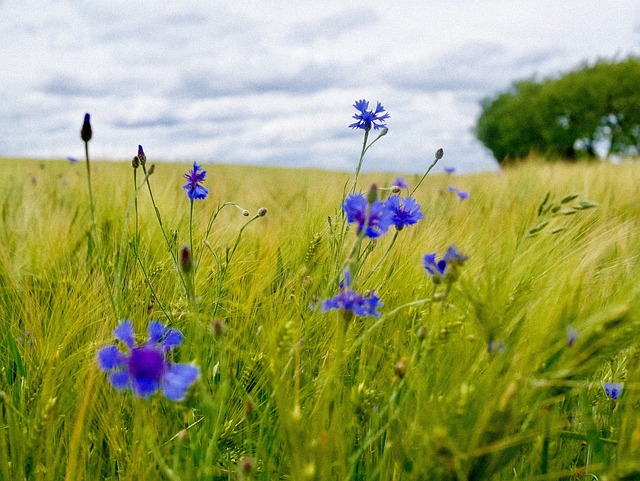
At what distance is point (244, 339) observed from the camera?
1003 millimetres

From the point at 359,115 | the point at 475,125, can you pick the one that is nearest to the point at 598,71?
the point at 475,125

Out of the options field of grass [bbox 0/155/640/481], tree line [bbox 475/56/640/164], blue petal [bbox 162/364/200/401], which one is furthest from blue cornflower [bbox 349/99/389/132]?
tree line [bbox 475/56/640/164]

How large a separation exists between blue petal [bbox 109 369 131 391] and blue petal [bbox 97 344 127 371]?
0.01 metres

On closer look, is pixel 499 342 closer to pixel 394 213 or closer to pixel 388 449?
pixel 388 449

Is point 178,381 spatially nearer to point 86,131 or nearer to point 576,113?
point 86,131

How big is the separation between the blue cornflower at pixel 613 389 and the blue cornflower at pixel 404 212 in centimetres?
42

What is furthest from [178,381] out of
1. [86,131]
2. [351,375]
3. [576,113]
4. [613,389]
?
[576,113]

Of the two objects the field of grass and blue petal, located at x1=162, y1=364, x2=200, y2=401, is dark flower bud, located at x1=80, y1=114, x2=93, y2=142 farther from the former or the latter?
blue petal, located at x1=162, y1=364, x2=200, y2=401

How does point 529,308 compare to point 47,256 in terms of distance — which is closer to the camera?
point 529,308

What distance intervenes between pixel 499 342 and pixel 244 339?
473mm

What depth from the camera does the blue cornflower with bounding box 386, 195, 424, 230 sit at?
101 centimetres

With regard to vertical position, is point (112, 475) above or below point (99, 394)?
below

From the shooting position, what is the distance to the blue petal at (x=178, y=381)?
58 cm

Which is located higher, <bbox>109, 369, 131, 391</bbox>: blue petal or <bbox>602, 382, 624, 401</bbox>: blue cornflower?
<bbox>109, 369, 131, 391</bbox>: blue petal
